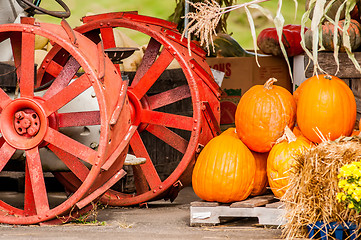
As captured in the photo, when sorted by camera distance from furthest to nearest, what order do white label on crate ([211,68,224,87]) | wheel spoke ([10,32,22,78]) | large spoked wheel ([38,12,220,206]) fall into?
white label on crate ([211,68,224,87]) → large spoked wheel ([38,12,220,206]) → wheel spoke ([10,32,22,78])

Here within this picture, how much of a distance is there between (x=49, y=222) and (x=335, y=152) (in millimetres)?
2000

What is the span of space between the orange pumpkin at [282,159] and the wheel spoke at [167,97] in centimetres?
131

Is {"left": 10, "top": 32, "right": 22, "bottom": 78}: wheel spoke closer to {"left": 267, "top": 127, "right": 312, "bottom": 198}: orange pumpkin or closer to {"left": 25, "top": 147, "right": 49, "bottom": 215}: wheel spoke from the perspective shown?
{"left": 25, "top": 147, "right": 49, "bottom": 215}: wheel spoke

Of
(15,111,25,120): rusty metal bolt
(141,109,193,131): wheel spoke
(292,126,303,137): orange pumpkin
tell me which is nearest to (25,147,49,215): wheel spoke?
(15,111,25,120): rusty metal bolt

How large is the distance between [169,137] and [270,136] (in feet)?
3.96

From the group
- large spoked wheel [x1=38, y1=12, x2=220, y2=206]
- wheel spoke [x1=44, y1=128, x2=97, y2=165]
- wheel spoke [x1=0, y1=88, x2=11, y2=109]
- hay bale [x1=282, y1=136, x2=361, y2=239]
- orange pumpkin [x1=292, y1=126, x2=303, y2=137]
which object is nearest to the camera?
hay bale [x1=282, y1=136, x2=361, y2=239]

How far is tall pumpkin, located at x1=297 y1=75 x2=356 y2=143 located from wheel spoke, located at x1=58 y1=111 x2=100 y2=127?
1.51 metres

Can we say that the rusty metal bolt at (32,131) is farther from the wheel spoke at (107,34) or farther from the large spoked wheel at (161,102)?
the wheel spoke at (107,34)

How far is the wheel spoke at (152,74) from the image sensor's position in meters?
5.11

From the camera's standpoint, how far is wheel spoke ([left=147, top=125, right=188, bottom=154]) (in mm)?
5195

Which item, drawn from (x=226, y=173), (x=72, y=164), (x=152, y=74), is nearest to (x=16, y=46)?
(x=72, y=164)

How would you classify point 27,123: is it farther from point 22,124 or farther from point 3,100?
point 3,100

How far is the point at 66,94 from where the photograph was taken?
412 cm

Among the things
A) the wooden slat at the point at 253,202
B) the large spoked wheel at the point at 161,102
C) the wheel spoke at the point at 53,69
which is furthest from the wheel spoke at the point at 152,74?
the wooden slat at the point at 253,202
